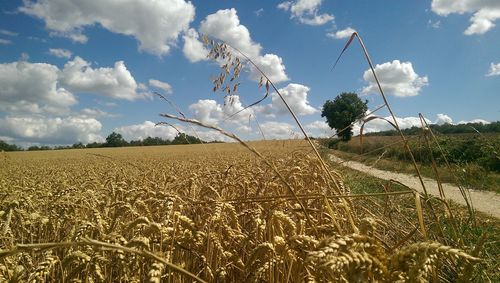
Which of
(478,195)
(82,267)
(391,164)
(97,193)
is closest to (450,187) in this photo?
(478,195)

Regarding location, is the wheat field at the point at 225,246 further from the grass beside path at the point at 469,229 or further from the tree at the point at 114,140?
the tree at the point at 114,140

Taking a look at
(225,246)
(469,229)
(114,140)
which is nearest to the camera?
(225,246)

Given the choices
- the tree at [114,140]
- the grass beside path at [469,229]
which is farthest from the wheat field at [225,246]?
the tree at [114,140]

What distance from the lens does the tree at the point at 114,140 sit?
9294 cm

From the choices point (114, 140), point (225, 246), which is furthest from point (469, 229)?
point (114, 140)

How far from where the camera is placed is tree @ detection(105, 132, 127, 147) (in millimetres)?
92944

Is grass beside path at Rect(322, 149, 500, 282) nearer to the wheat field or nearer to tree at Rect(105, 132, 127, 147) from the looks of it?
the wheat field

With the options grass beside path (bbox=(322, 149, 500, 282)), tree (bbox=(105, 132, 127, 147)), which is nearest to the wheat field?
grass beside path (bbox=(322, 149, 500, 282))

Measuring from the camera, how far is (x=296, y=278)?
1915 millimetres

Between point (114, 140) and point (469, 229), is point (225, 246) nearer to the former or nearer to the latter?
point (469, 229)

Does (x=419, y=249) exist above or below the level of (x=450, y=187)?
above

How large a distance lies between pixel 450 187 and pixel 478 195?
2.45 meters

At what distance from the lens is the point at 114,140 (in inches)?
3696

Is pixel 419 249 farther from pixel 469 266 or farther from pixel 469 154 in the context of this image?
pixel 469 154
